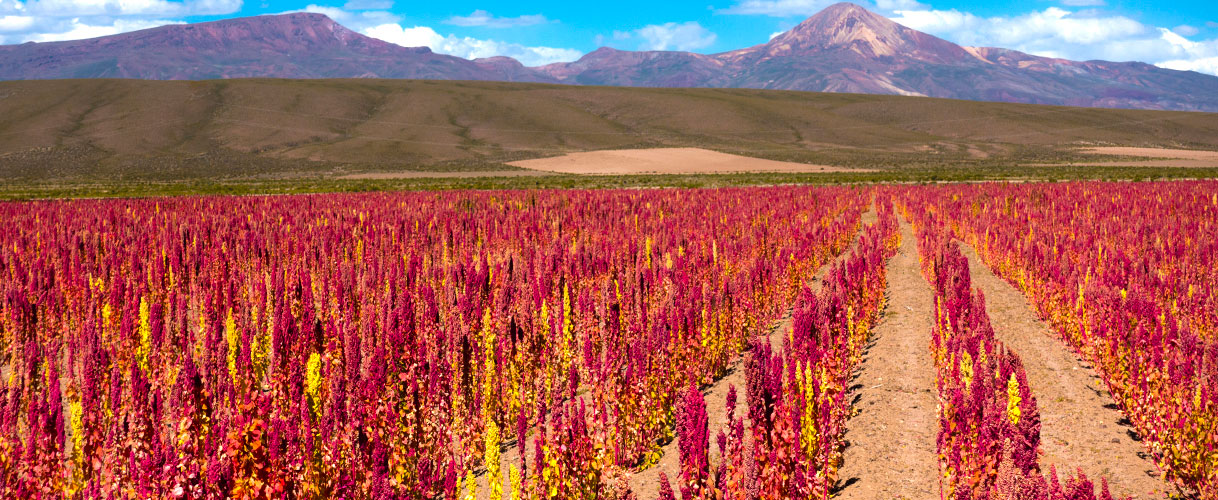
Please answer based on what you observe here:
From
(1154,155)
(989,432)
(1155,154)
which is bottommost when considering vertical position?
(989,432)

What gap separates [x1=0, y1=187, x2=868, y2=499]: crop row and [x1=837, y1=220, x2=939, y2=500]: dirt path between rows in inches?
50.2

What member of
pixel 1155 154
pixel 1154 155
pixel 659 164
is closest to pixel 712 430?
pixel 659 164

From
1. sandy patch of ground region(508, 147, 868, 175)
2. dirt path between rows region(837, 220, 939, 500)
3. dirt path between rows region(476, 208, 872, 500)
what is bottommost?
dirt path between rows region(476, 208, 872, 500)

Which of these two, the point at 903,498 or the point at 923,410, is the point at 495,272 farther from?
the point at 903,498

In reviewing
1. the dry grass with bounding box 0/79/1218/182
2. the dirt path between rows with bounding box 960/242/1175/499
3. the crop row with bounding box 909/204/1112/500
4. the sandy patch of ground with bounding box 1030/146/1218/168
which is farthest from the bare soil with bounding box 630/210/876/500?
the sandy patch of ground with bounding box 1030/146/1218/168

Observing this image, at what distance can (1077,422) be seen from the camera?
215 inches

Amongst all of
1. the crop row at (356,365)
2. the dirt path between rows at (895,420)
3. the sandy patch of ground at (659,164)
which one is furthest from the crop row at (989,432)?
the sandy patch of ground at (659,164)

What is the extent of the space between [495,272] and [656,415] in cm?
522

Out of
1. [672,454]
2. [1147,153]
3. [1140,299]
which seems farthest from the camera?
[1147,153]

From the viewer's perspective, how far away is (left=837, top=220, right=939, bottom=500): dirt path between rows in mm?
4566

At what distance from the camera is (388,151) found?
104 meters

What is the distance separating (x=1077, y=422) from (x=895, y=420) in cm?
130

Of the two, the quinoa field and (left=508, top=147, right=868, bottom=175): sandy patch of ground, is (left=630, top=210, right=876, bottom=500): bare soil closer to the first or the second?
the quinoa field

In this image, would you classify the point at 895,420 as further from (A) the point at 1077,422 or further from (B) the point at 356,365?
(B) the point at 356,365
